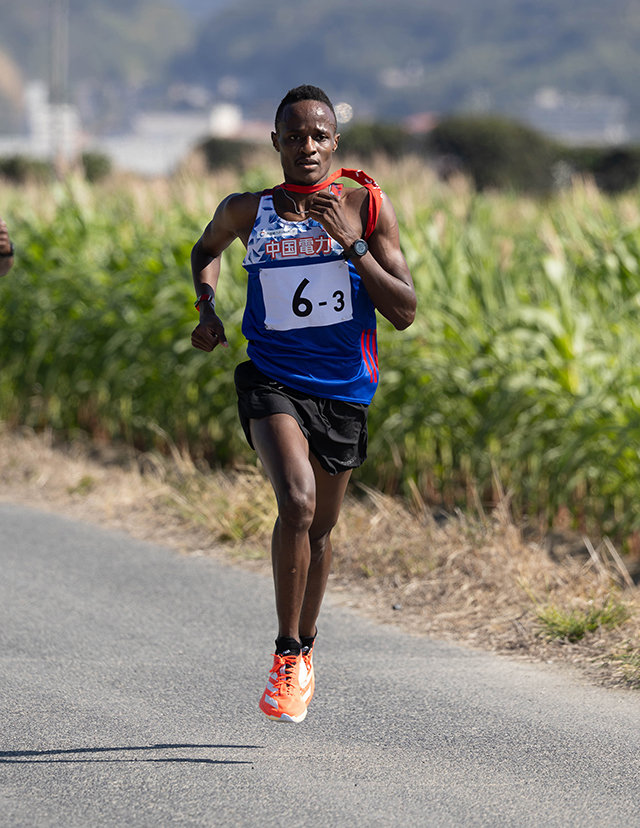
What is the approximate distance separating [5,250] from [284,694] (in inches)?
83.8

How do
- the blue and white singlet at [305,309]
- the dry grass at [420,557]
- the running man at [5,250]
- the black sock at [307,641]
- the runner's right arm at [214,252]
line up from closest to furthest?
the blue and white singlet at [305,309]
the runner's right arm at [214,252]
the black sock at [307,641]
the running man at [5,250]
the dry grass at [420,557]

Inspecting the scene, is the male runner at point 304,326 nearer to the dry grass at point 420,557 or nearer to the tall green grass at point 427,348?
the dry grass at point 420,557

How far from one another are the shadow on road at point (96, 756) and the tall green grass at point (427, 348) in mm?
2644

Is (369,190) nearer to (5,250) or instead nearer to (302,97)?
(302,97)

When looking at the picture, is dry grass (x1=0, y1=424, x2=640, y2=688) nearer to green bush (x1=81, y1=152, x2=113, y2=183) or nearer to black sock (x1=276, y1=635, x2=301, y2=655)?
black sock (x1=276, y1=635, x2=301, y2=655)

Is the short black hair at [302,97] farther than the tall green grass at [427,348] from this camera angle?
No

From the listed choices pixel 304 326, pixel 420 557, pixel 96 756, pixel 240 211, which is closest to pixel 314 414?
pixel 304 326

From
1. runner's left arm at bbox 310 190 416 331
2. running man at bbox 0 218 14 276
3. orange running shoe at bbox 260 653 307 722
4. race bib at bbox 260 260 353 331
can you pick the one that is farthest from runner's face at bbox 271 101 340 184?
orange running shoe at bbox 260 653 307 722

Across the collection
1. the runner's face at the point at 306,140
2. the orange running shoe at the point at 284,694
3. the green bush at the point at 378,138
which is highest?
the green bush at the point at 378,138

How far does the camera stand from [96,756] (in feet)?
14.7

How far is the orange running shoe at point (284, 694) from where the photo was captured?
4301 millimetres

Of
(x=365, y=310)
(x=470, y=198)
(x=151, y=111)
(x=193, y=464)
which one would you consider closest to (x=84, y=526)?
(x=193, y=464)

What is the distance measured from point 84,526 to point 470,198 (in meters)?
6.00

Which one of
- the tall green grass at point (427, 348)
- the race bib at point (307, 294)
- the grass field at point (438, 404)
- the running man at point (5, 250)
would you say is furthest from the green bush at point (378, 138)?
the race bib at point (307, 294)
